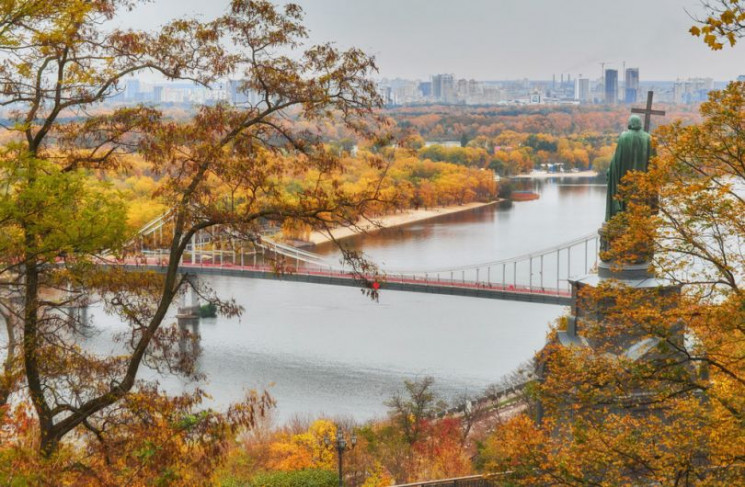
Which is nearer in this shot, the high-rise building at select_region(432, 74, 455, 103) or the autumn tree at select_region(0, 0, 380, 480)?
the autumn tree at select_region(0, 0, 380, 480)

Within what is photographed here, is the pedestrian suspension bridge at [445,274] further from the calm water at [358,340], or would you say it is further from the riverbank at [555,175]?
the riverbank at [555,175]

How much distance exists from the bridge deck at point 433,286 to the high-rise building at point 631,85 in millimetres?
97174

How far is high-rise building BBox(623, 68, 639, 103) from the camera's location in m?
116

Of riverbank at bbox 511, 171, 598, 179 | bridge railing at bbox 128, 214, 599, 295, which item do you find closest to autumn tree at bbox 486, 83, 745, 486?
bridge railing at bbox 128, 214, 599, 295

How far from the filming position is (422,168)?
48.0 metres

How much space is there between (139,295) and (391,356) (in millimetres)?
14418

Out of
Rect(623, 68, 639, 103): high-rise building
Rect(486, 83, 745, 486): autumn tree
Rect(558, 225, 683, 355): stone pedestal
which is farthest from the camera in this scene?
Rect(623, 68, 639, 103): high-rise building

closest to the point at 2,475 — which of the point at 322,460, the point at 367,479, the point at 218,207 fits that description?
the point at 218,207

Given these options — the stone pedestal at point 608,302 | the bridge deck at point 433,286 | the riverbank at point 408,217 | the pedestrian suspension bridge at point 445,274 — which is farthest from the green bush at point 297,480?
the riverbank at point 408,217

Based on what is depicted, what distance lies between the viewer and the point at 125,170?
15.1ft

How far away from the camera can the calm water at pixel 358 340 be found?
54.2 ft

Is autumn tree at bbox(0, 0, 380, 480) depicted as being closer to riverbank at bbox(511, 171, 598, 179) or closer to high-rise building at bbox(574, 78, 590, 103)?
riverbank at bbox(511, 171, 598, 179)

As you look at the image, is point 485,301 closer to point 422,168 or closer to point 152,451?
point 152,451

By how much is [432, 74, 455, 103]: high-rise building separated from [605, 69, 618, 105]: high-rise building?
18977mm
